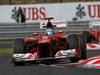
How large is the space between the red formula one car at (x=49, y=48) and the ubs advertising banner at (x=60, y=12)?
11.5 m

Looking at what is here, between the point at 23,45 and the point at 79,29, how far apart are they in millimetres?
11585

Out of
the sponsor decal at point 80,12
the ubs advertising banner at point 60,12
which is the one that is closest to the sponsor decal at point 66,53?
the ubs advertising banner at point 60,12

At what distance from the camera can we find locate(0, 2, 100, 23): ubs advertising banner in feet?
86.7

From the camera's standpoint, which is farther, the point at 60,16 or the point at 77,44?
the point at 60,16

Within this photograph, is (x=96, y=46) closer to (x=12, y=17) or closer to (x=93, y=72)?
(x=12, y=17)

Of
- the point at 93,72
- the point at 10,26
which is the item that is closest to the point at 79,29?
the point at 10,26

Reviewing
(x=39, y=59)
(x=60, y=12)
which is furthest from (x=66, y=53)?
(x=60, y=12)

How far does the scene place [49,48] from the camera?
47.6ft

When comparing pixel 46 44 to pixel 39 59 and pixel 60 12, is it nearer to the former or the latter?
pixel 39 59

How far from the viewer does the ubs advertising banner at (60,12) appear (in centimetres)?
2644

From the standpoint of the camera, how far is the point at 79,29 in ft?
83.9

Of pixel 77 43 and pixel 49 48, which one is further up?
pixel 77 43

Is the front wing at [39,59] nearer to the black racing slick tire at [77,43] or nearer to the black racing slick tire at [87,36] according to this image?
the black racing slick tire at [77,43]

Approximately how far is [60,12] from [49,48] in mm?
12130
